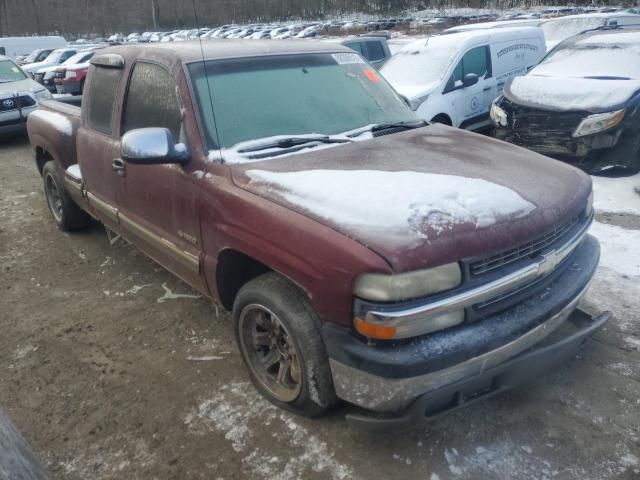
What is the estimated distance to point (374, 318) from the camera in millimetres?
2062

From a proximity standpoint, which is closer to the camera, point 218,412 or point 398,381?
point 398,381

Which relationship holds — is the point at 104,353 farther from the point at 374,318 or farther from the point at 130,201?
the point at 374,318

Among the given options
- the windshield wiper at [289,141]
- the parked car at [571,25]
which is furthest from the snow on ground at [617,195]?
the parked car at [571,25]

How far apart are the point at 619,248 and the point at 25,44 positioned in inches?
1318

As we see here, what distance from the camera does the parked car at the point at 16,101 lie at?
9.92m

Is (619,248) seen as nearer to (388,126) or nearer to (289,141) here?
(388,126)

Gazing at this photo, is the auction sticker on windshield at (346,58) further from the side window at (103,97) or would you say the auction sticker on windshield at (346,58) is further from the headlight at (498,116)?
the headlight at (498,116)

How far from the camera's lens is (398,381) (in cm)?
209

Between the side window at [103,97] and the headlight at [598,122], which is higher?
the side window at [103,97]

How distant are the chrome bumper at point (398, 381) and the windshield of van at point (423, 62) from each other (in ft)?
20.7

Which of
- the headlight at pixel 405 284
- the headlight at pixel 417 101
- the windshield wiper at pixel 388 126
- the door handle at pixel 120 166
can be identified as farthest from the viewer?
the headlight at pixel 417 101

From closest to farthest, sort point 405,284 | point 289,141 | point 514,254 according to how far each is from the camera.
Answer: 1. point 405,284
2. point 514,254
3. point 289,141

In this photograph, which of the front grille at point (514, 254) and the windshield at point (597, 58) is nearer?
the front grille at point (514, 254)

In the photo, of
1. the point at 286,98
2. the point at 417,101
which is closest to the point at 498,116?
the point at 417,101
